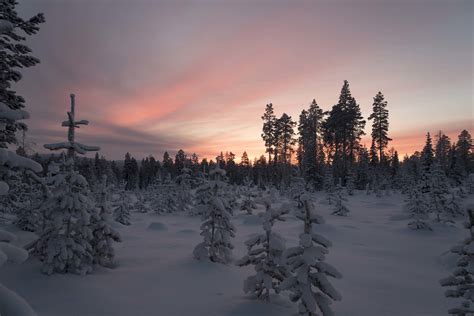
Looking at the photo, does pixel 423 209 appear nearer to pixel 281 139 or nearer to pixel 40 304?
pixel 40 304

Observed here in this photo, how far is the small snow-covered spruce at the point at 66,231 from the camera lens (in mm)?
9438

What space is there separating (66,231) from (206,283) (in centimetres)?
508

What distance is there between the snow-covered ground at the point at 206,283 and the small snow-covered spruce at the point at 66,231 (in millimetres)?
434

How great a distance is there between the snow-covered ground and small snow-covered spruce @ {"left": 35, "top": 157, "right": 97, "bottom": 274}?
0.43 metres

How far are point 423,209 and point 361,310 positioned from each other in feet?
50.5

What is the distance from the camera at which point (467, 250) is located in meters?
5.73

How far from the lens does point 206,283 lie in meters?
9.71

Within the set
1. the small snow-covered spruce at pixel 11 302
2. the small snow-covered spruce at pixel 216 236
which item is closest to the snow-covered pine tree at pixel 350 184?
the small snow-covered spruce at pixel 216 236

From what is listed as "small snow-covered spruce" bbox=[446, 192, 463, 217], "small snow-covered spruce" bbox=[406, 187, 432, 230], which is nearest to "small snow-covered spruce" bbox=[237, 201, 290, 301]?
"small snow-covered spruce" bbox=[406, 187, 432, 230]

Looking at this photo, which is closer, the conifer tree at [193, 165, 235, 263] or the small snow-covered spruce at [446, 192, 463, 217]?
the conifer tree at [193, 165, 235, 263]

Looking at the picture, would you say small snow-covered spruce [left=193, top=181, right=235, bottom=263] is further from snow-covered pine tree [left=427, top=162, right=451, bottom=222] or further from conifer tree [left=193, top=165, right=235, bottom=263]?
snow-covered pine tree [left=427, top=162, right=451, bottom=222]

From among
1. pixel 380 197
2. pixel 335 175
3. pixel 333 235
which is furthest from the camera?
pixel 335 175

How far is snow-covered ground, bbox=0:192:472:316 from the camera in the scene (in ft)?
25.2

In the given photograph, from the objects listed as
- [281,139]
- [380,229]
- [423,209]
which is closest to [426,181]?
[423,209]
